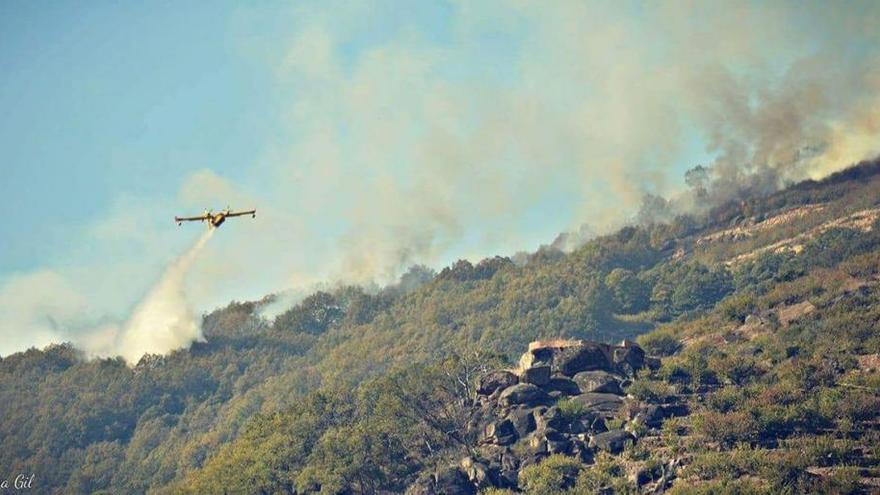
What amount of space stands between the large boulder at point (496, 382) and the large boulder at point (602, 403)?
34.7 feet

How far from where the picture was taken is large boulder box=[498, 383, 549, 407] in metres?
168

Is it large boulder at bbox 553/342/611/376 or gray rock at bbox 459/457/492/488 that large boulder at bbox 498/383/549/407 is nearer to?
large boulder at bbox 553/342/611/376

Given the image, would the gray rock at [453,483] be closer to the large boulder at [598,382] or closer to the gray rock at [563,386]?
the gray rock at [563,386]

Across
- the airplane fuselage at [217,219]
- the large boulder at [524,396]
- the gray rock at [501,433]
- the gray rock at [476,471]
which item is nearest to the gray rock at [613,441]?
the gray rock at [501,433]

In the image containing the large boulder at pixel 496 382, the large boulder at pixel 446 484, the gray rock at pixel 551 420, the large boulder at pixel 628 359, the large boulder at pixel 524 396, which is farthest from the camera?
the large boulder at pixel 496 382

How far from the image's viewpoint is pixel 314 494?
163 metres

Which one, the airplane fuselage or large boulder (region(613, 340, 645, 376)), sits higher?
the airplane fuselage

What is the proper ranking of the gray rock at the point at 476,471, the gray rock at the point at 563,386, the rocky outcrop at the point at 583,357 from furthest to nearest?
the rocky outcrop at the point at 583,357 → the gray rock at the point at 563,386 → the gray rock at the point at 476,471

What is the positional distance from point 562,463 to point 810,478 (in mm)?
28973

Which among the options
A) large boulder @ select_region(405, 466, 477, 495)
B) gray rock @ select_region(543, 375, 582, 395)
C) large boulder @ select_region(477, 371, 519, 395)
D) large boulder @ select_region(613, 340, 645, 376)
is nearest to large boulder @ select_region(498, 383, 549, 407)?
gray rock @ select_region(543, 375, 582, 395)

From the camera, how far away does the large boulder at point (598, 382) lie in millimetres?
168500

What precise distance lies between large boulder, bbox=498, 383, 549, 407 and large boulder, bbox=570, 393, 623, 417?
4278 millimetres

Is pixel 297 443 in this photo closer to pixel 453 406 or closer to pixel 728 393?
pixel 453 406

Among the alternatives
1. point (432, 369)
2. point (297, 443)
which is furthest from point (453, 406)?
point (297, 443)
